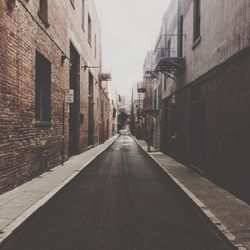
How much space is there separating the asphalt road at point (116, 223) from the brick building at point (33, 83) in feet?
5.09

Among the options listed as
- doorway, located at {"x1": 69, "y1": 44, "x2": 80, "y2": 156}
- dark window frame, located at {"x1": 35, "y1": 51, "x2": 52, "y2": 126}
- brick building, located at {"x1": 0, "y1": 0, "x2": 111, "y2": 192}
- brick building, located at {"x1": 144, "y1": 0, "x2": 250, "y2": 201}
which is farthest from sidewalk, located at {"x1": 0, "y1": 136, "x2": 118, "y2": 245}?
doorway, located at {"x1": 69, "y1": 44, "x2": 80, "y2": 156}

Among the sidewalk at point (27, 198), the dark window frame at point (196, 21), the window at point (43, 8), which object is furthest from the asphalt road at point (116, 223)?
the dark window frame at point (196, 21)

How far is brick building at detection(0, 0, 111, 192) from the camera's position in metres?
8.95

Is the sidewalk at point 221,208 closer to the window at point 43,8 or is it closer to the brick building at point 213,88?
the brick building at point 213,88

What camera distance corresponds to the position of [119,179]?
1259cm

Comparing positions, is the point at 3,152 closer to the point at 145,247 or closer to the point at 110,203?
the point at 110,203

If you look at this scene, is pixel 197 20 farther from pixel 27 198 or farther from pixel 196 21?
pixel 27 198

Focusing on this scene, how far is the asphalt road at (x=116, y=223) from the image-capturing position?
550cm

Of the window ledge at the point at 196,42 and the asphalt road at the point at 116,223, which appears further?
the window ledge at the point at 196,42

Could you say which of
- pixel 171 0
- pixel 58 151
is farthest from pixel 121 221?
pixel 171 0

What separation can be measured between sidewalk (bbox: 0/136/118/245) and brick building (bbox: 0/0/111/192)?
0.32 m

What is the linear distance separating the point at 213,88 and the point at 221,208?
462 centimetres

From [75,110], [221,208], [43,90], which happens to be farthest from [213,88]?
[75,110]

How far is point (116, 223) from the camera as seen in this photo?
670 centimetres
